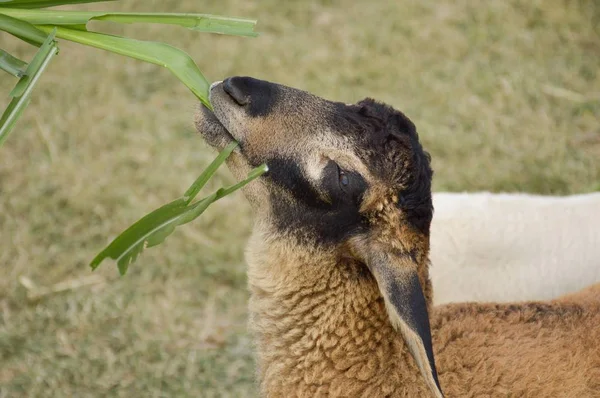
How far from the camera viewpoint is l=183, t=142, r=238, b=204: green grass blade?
11.3 ft

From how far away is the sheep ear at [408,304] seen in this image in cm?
317

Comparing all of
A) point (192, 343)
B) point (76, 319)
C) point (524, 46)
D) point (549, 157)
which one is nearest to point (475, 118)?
point (549, 157)

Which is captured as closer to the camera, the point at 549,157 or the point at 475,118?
the point at 549,157

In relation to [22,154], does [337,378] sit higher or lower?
lower

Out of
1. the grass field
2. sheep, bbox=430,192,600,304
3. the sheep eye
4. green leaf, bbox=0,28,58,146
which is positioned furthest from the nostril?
sheep, bbox=430,192,600,304

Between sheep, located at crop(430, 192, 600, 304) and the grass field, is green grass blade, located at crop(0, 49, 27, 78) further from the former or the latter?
sheep, located at crop(430, 192, 600, 304)

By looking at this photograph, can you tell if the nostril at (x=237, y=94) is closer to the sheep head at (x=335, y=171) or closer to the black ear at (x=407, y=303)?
the sheep head at (x=335, y=171)

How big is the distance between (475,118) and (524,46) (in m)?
1.55

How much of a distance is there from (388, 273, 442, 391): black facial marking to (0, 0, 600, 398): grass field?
254cm

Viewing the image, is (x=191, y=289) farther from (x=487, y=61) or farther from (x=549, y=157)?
(x=487, y=61)

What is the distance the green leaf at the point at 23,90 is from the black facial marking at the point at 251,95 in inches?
33.2

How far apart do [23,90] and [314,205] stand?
55.2 inches

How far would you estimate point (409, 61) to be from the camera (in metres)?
9.10

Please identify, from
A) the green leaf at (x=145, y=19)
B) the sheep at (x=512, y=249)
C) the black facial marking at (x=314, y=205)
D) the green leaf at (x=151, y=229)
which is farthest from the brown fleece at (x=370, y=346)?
the sheep at (x=512, y=249)
